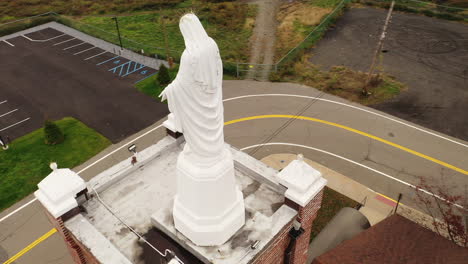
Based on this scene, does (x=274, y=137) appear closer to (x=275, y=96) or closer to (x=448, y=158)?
(x=275, y=96)

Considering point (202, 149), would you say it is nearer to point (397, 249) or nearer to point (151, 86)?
point (397, 249)

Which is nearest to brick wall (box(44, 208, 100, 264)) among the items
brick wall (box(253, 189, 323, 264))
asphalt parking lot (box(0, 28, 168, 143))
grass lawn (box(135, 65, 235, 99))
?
brick wall (box(253, 189, 323, 264))

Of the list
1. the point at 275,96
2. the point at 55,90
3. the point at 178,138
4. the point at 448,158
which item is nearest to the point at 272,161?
the point at 275,96

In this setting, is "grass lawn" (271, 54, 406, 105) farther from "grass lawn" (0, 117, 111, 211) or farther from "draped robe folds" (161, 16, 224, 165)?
"draped robe folds" (161, 16, 224, 165)

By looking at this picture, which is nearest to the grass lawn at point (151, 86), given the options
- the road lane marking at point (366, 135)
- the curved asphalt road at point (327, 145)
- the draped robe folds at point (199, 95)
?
the curved asphalt road at point (327, 145)

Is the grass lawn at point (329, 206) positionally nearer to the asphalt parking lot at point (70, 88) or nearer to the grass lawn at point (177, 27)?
the asphalt parking lot at point (70, 88)
